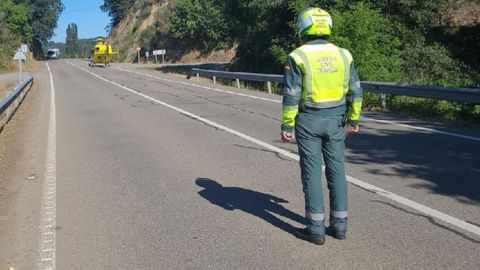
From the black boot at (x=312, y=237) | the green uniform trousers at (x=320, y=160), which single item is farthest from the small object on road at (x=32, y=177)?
the green uniform trousers at (x=320, y=160)

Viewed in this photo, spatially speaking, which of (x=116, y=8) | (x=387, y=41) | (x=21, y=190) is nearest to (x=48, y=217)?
(x=21, y=190)

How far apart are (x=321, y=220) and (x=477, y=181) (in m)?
2.80

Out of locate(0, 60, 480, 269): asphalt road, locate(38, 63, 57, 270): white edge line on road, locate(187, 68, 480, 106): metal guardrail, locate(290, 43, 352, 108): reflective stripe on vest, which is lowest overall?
locate(38, 63, 57, 270): white edge line on road

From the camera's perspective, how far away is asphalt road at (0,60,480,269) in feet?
15.4

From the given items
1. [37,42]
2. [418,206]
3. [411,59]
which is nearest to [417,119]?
[418,206]

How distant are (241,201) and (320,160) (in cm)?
171

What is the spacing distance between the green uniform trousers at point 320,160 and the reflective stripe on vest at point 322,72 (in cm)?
10

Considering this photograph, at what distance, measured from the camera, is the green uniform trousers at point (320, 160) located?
4.74m

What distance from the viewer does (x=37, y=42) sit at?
117 m

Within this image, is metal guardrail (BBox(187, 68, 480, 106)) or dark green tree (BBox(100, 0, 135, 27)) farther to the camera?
dark green tree (BBox(100, 0, 135, 27))

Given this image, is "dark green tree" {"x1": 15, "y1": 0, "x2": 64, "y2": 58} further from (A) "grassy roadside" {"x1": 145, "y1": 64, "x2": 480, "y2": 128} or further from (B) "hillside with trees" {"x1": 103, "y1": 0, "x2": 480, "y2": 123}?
(A) "grassy roadside" {"x1": 145, "y1": 64, "x2": 480, "y2": 128}

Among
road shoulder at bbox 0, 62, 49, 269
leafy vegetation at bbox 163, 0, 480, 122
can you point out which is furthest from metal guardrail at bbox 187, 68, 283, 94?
road shoulder at bbox 0, 62, 49, 269

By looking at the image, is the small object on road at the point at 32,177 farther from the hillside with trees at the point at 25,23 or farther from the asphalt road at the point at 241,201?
the hillside with trees at the point at 25,23

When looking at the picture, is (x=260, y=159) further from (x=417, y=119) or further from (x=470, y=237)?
(x=417, y=119)
